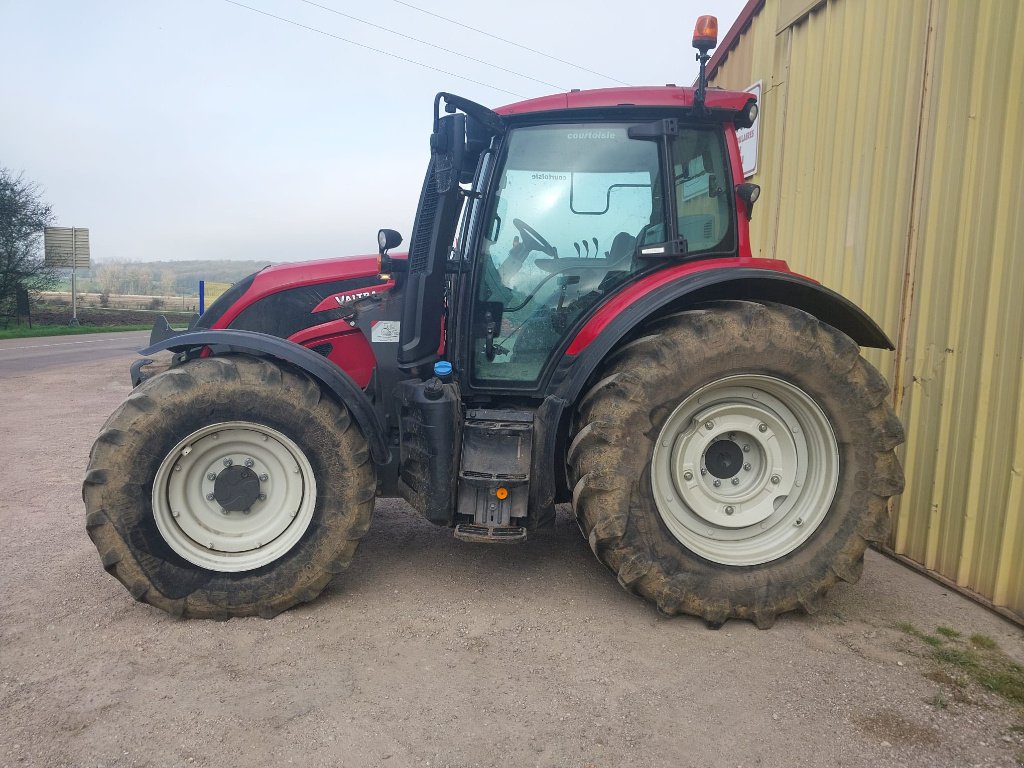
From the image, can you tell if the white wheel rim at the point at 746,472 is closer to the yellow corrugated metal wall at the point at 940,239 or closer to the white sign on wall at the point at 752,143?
the yellow corrugated metal wall at the point at 940,239

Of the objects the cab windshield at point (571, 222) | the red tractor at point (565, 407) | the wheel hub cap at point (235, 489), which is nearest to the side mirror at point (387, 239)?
the red tractor at point (565, 407)

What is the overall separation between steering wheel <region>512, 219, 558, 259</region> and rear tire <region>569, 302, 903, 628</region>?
0.60 metres

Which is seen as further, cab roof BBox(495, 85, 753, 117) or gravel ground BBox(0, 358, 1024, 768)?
cab roof BBox(495, 85, 753, 117)

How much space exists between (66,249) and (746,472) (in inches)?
1120

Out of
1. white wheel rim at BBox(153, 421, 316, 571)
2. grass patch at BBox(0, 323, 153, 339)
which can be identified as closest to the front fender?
white wheel rim at BBox(153, 421, 316, 571)

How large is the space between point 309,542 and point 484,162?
1.92 meters

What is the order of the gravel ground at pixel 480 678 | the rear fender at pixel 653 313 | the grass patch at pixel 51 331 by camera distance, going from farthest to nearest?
the grass patch at pixel 51 331, the rear fender at pixel 653 313, the gravel ground at pixel 480 678

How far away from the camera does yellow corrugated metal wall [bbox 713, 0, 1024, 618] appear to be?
3289 millimetres

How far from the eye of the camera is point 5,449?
20.5 ft

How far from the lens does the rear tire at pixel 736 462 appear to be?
3035mm

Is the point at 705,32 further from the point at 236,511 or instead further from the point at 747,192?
the point at 236,511

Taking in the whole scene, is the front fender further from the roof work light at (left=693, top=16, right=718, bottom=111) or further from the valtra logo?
the roof work light at (left=693, top=16, right=718, bottom=111)

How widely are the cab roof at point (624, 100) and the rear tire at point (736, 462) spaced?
95 centimetres

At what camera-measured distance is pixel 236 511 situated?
10.6ft
